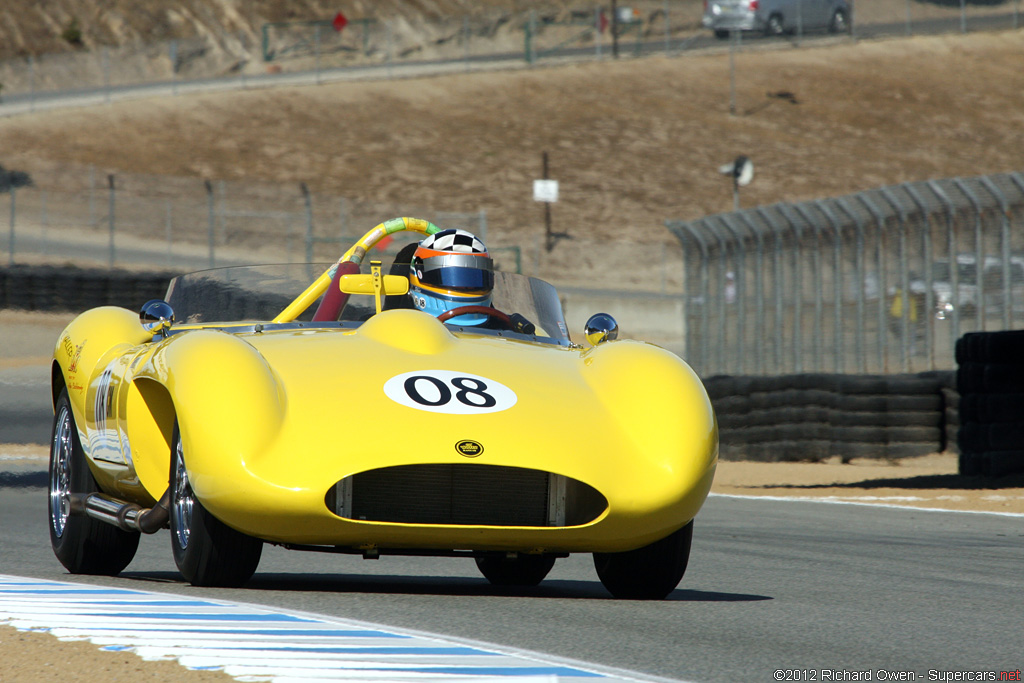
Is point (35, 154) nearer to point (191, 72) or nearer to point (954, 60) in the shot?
point (191, 72)

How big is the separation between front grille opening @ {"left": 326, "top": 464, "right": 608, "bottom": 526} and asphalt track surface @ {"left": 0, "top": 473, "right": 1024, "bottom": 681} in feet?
0.96

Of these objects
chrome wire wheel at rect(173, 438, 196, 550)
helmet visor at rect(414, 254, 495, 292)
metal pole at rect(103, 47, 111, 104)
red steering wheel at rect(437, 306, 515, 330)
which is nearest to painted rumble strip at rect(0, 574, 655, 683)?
chrome wire wheel at rect(173, 438, 196, 550)

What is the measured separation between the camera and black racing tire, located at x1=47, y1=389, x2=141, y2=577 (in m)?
6.24

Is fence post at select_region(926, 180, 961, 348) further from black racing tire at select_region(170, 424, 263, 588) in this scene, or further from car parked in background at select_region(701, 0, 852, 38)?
car parked in background at select_region(701, 0, 852, 38)

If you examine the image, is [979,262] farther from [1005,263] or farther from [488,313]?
[488,313]

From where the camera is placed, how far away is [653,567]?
17.9 ft

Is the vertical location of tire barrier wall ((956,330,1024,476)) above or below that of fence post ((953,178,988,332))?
below

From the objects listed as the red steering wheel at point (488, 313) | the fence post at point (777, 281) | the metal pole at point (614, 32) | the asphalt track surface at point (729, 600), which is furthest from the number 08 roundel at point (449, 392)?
the metal pole at point (614, 32)

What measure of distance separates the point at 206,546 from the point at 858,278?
12185mm

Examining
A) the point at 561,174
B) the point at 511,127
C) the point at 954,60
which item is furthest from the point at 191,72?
the point at 954,60

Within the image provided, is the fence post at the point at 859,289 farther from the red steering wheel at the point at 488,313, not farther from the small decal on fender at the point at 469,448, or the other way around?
the small decal on fender at the point at 469,448

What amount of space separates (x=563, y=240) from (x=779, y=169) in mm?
10200

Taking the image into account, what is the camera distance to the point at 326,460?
15.8 ft

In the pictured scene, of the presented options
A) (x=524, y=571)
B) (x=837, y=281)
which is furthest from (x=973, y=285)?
(x=524, y=571)
